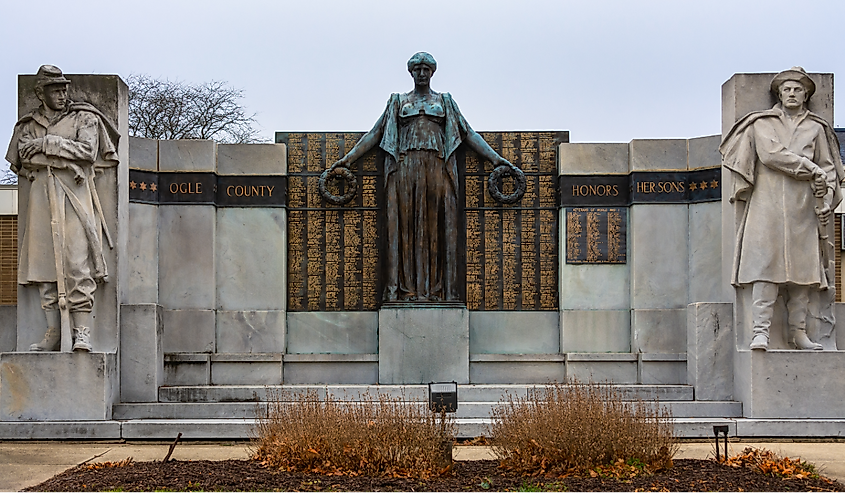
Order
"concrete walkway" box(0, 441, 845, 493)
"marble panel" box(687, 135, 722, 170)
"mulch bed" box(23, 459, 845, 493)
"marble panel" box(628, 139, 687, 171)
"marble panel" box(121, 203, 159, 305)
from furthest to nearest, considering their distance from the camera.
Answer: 1. "marble panel" box(628, 139, 687, 171)
2. "marble panel" box(687, 135, 722, 170)
3. "marble panel" box(121, 203, 159, 305)
4. "concrete walkway" box(0, 441, 845, 493)
5. "mulch bed" box(23, 459, 845, 493)

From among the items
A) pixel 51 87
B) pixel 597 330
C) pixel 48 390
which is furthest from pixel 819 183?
pixel 48 390

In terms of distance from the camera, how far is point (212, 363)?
1339 centimetres

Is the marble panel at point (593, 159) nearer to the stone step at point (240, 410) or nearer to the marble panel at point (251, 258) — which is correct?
the stone step at point (240, 410)

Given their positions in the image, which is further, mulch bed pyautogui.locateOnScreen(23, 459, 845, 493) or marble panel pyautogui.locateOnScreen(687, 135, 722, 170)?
marble panel pyautogui.locateOnScreen(687, 135, 722, 170)

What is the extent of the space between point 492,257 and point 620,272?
1.77 m

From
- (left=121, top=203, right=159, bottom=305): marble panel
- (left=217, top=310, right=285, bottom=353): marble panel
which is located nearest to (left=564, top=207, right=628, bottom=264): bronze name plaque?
(left=217, top=310, right=285, bottom=353): marble panel

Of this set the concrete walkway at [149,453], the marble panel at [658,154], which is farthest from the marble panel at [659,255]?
the concrete walkway at [149,453]

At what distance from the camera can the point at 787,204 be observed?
38.9 feet

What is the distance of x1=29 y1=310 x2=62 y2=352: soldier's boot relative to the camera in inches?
462

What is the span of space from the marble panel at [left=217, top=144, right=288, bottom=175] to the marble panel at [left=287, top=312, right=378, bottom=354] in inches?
79.7

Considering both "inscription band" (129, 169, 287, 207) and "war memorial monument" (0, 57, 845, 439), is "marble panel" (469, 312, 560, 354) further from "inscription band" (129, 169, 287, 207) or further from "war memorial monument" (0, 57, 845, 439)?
"inscription band" (129, 169, 287, 207)

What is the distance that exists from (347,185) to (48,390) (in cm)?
475

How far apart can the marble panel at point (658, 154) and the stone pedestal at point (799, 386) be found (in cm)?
334

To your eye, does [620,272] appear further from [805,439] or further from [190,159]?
[190,159]
